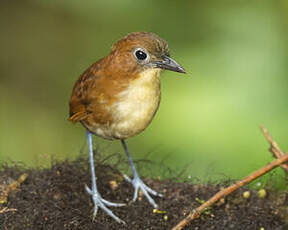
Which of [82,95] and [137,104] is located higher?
[82,95]

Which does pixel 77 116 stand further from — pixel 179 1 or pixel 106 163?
pixel 179 1

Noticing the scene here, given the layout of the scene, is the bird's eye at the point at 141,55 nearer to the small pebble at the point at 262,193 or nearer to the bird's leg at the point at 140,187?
the bird's leg at the point at 140,187

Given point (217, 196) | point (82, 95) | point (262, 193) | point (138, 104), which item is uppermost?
point (82, 95)

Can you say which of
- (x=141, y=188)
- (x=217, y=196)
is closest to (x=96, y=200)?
(x=141, y=188)

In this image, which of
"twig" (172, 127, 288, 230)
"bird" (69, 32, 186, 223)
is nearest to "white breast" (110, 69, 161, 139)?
"bird" (69, 32, 186, 223)

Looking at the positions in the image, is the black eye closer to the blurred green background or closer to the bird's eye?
the bird's eye

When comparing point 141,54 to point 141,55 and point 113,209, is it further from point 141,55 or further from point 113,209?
point 113,209

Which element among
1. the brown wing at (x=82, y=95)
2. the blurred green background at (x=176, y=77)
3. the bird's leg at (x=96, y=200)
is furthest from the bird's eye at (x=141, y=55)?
the blurred green background at (x=176, y=77)
